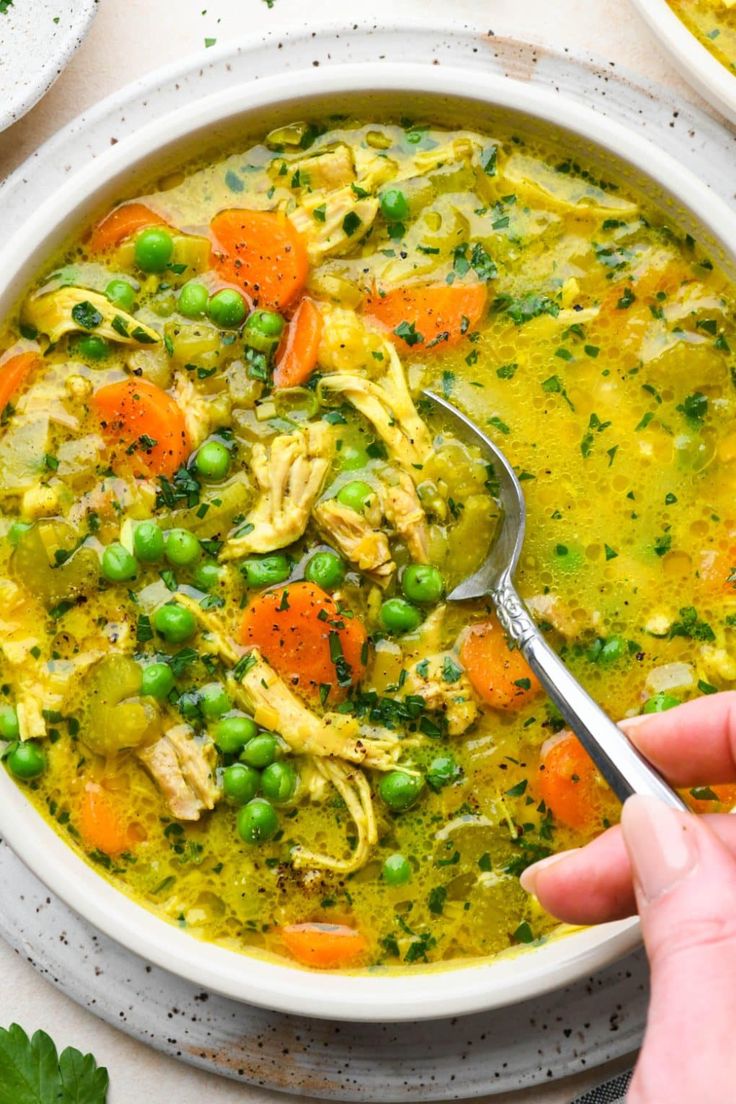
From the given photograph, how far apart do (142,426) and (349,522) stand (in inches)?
30.3

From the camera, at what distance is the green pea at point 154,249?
393 cm

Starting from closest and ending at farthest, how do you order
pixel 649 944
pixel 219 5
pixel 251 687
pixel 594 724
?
1. pixel 649 944
2. pixel 594 724
3. pixel 251 687
4. pixel 219 5

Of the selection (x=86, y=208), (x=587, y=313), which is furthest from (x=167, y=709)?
(x=587, y=313)

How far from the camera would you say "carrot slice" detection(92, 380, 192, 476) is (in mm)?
3924

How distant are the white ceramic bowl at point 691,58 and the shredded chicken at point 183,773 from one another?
9.09ft

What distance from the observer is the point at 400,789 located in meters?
3.80

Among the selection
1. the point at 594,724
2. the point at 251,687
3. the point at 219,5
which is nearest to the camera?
the point at 594,724

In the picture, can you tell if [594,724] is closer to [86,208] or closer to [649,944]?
[649,944]

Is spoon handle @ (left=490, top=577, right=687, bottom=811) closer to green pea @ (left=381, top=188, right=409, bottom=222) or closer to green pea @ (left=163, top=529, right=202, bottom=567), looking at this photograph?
green pea @ (left=163, top=529, right=202, bottom=567)

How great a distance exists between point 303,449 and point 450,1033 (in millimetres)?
2022

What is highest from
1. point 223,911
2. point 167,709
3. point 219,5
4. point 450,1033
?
point 219,5

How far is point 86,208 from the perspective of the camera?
12.8 ft

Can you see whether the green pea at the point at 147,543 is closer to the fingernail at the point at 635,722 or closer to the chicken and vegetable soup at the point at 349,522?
the chicken and vegetable soup at the point at 349,522

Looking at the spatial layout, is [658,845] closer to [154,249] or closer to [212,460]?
[212,460]
